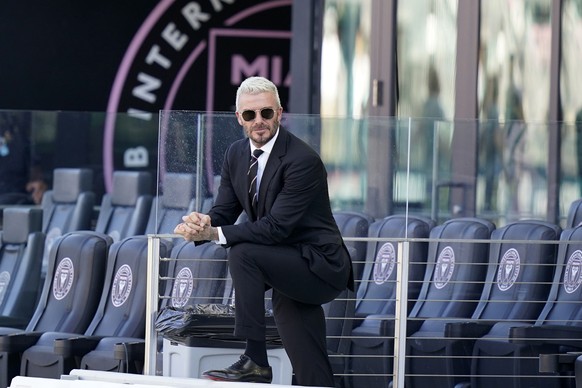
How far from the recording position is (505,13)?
30.6 ft

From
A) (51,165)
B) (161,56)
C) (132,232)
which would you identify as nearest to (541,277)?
(132,232)

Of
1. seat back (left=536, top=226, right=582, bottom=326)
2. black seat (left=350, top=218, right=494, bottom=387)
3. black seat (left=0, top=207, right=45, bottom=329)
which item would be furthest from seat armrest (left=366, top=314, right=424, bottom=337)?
black seat (left=0, top=207, right=45, bottom=329)

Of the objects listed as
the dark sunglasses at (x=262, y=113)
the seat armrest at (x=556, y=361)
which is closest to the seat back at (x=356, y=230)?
the seat armrest at (x=556, y=361)

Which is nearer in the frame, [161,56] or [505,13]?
[505,13]

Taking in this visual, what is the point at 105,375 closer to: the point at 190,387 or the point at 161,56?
the point at 190,387

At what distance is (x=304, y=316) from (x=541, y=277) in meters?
2.17

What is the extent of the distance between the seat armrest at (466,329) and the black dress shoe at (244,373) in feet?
6.40

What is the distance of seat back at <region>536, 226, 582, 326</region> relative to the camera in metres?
6.87

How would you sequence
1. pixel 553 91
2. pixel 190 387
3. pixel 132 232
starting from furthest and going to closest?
pixel 132 232, pixel 553 91, pixel 190 387

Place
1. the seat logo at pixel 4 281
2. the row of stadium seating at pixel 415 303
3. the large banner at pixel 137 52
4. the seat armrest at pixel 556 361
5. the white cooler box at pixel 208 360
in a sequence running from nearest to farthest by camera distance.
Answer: the white cooler box at pixel 208 360 < the seat armrest at pixel 556 361 < the row of stadium seating at pixel 415 303 < the seat logo at pixel 4 281 < the large banner at pixel 137 52

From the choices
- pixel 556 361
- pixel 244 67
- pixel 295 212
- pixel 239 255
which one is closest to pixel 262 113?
pixel 295 212

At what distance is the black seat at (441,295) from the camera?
720cm

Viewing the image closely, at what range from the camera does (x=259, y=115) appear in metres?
5.11

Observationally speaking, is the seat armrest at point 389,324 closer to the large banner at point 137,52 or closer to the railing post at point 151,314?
the railing post at point 151,314
